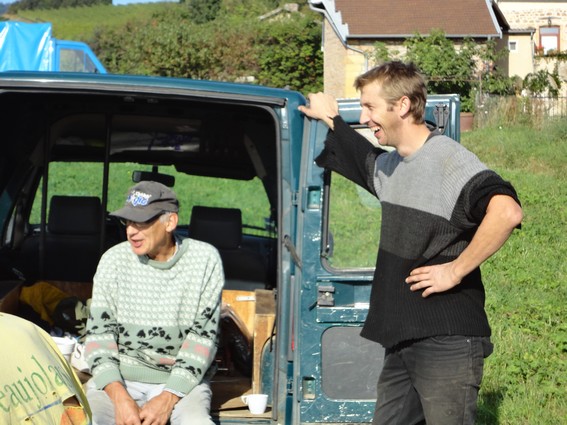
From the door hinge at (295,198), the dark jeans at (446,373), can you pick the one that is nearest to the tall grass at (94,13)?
the door hinge at (295,198)

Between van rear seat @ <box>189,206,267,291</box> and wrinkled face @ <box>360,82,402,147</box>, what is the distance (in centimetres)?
277

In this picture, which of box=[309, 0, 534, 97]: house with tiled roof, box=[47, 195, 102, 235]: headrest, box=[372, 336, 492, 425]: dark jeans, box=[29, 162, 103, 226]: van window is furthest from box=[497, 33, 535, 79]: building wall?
box=[372, 336, 492, 425]: dark jeans

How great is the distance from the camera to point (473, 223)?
12.8 ft

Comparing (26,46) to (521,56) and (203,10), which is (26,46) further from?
(203,10)

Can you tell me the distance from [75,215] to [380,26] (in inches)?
1160

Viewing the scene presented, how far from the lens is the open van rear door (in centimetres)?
504

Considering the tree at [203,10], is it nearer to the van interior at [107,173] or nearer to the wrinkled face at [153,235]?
the van interior at [107,173]

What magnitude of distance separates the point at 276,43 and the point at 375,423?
37.4m

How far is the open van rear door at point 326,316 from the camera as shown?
199 inches

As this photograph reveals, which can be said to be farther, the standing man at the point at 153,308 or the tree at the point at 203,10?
the tree at the point at 203,10

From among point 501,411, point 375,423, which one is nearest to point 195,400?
point 375,423

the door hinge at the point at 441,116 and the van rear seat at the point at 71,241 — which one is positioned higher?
the door hinge at the point at 441,116

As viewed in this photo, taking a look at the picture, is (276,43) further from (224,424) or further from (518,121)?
(224,424)

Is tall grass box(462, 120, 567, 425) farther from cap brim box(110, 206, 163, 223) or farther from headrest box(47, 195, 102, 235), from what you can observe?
headrest box(47, 195, 102, 235)
